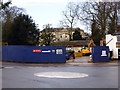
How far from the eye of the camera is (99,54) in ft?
98.9

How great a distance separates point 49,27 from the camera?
241 feet

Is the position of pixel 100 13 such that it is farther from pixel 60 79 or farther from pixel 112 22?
pixel 60 79

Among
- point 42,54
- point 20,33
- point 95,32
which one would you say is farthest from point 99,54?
point 95,32

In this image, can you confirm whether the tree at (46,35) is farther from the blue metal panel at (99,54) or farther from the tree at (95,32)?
the blue metal panel at (99,54)

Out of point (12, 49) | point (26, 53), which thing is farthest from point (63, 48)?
point (12, 49)

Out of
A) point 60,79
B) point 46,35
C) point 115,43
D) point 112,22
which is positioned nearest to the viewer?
point 60,79

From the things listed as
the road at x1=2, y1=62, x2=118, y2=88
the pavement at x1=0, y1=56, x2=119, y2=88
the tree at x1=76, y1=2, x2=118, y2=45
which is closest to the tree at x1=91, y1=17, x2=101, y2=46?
the tree at x1=76, y1=2, x2=118, y2=45

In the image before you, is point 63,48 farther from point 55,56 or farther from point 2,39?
point 2,39

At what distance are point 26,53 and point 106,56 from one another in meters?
10.7

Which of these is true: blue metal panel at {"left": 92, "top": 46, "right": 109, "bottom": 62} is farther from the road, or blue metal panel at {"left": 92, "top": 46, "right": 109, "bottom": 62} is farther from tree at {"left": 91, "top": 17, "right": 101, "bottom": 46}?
tree at {"left": 91, "top": 17, "right": 101, "bottom": 46}

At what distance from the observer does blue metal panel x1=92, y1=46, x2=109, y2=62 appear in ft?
98.4

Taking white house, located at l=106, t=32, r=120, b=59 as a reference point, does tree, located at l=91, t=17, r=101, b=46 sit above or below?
above

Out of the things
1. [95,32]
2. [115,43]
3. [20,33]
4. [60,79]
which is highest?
[95,32]

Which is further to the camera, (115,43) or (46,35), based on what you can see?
(46,35)
